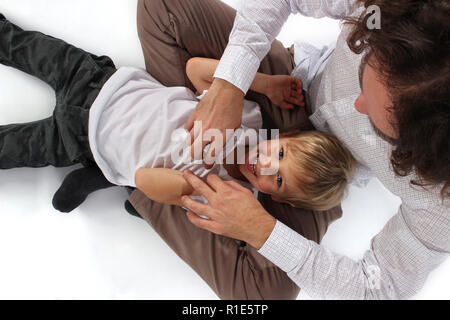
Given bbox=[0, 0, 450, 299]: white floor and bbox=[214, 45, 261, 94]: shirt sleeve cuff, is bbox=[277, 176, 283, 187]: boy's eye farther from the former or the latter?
bbox=[0, 0, 450, 299]: white floor

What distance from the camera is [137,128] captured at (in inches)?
34.1

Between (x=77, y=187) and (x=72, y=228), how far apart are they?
0.15 metres

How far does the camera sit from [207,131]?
77 cm

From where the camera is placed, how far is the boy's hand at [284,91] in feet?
3.12

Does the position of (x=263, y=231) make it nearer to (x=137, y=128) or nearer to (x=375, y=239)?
(x=375, y=239)

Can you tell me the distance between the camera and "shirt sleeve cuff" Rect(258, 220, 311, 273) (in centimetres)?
75

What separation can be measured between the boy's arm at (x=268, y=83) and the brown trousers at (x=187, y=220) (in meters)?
0.03

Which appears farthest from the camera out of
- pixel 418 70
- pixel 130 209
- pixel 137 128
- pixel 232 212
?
pixel 130 209

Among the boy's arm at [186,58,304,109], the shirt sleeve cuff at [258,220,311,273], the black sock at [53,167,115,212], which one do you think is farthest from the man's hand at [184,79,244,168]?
the black sock at [53,167,115,212]

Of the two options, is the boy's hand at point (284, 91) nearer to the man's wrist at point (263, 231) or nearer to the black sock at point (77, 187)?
the man's wrist at point (263, 231)

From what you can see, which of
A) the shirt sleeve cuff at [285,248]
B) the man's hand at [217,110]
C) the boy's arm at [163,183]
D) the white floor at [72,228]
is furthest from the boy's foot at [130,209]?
the shirt sleeve cuff at [285,248]

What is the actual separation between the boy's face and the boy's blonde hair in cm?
1

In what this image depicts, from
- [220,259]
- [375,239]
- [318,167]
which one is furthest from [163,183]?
[375,239]
